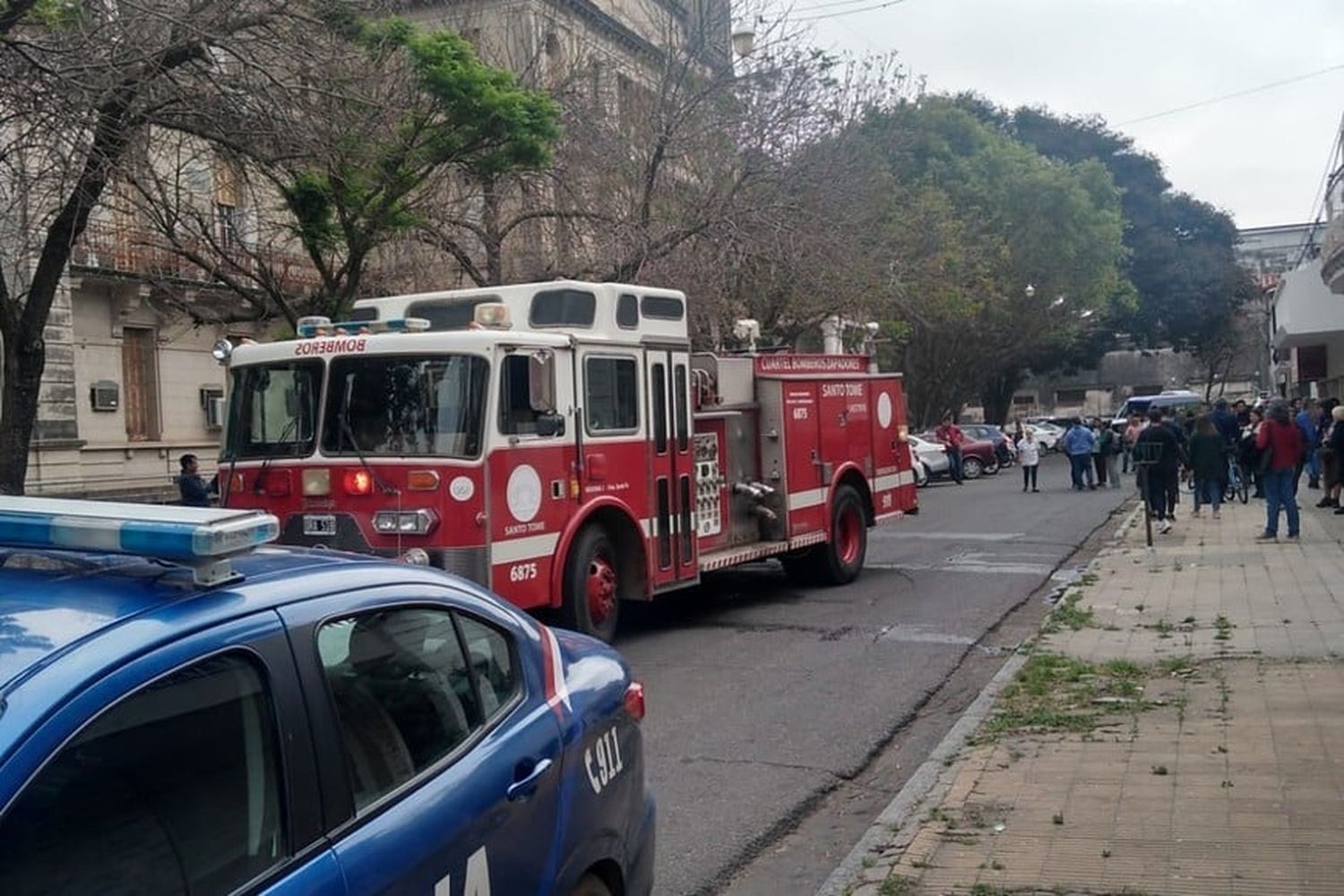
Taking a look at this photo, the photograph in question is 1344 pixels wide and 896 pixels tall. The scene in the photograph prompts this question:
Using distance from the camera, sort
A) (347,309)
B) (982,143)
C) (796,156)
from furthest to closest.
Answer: (982,143)
(796,156)
(347,309)

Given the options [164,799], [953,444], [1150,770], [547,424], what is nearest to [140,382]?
[547,424]

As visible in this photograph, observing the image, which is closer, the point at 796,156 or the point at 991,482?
the point at 796,156

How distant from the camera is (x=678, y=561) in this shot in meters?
11.8

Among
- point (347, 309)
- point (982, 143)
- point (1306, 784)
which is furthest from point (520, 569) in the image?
point (982, 143)

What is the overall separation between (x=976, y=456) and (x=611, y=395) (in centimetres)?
3045

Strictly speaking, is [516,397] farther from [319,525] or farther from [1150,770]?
[1150,770]

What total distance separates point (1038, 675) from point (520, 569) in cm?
366

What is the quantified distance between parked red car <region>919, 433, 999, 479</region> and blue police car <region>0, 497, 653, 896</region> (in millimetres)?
36573

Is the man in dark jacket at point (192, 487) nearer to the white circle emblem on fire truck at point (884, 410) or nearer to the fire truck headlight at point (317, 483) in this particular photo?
the fire truck headlight at point (317, 483)

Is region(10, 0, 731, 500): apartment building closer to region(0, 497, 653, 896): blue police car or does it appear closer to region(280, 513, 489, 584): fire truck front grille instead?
region(280, 513, 489, 584): fire truck front grille

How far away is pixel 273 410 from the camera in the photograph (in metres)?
10.2

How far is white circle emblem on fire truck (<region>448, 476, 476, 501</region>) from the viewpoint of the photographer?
9.37 meters

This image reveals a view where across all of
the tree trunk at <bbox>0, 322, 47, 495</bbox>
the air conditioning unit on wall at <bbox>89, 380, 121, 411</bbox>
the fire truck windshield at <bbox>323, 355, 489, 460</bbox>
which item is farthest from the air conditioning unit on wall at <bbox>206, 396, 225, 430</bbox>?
the fire truck windshield at <bbox>323, 355, 489, 460</bbox>

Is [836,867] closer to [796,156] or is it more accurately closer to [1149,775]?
[1149,775]
